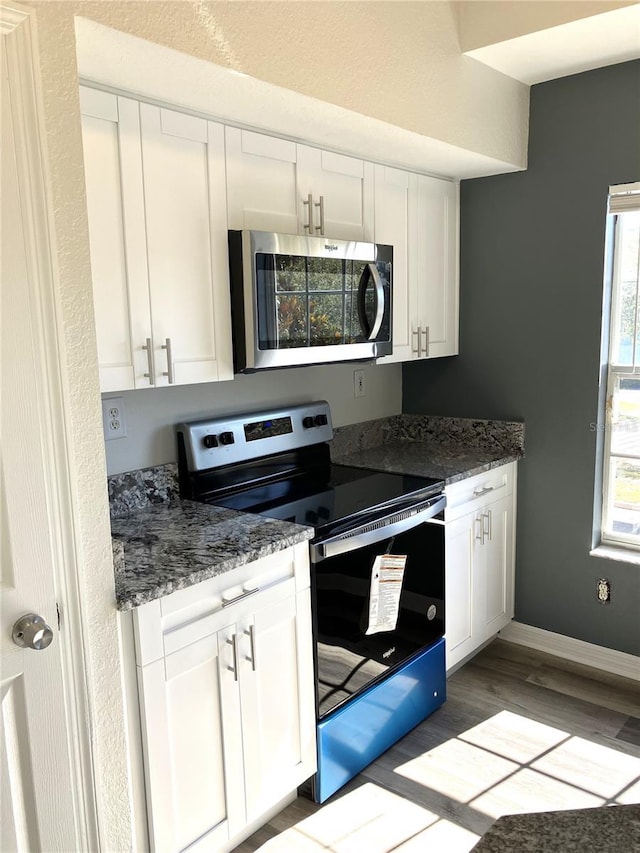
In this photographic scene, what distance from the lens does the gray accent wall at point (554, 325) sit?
2.83m

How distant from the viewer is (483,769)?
7.84 feet

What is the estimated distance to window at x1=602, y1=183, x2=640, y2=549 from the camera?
2.83 meters

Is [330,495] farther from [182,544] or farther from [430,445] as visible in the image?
[430,445]

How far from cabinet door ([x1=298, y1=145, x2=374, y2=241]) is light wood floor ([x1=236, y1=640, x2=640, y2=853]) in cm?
188

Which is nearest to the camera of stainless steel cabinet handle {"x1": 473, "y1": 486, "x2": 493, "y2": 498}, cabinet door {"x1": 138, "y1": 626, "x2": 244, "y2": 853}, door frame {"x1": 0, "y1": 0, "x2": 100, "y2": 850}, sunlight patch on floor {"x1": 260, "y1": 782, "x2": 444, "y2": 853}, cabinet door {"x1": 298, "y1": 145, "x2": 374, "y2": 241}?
door frame {"x1": 0, "y1": 0, "x2": 100, "y2": 850}

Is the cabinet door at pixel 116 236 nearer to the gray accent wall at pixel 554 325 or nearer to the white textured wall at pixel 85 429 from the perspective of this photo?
the white textured wall at pixel 85 429

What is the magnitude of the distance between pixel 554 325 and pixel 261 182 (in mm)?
1459

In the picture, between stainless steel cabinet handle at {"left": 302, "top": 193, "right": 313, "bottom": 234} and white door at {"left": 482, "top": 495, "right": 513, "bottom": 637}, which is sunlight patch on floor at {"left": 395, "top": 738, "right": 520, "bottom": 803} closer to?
white door at {"left": 482, "top": 495, "right": 513, "bottom": 637}

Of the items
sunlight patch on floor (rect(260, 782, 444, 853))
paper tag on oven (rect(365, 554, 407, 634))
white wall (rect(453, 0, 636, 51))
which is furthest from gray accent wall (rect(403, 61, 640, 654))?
sunlight patch on floor (rect(260, 782, 444, 853))

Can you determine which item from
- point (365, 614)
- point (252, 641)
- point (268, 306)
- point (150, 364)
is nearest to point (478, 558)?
point (365, 614)

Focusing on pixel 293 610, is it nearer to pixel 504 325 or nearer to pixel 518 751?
pixel 518 751

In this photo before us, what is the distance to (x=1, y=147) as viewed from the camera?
52.2 inches

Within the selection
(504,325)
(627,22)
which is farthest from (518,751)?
(627,22)

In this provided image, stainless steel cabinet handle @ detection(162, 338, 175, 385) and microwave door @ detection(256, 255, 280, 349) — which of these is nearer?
stainless steel cabinet handle @ detection(162, 338, 175, 385)
